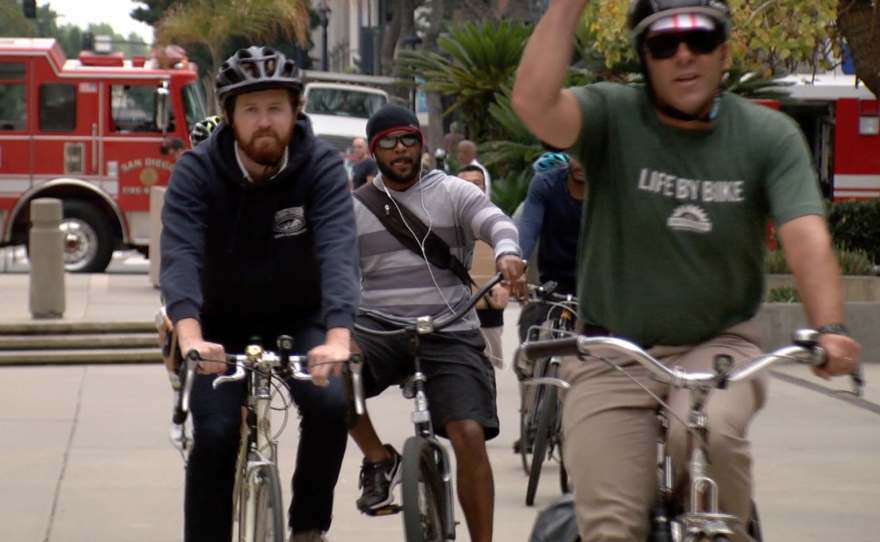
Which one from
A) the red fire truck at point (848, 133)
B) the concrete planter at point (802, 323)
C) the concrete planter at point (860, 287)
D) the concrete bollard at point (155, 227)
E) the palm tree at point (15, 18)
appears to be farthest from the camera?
the palm tree at point (15, 18)

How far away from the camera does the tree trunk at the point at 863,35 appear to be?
41.9ft

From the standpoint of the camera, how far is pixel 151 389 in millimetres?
11625

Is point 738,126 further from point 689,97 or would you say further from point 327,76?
point 327,76

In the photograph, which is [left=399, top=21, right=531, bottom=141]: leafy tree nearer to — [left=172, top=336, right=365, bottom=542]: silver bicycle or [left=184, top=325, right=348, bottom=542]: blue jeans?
[left=184, top=325, right=348, bottom=542]: blue jeans

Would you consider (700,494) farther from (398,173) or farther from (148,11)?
(148,11)

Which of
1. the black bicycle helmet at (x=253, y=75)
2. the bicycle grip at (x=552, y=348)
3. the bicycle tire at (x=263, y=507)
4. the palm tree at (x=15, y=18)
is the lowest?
the bicycle tire at (x=263, y=507)

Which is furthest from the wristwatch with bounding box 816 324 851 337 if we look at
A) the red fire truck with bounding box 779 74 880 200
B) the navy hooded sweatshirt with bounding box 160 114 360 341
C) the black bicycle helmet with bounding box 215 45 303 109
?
the red fire truck with bounding box 779 74 880 200

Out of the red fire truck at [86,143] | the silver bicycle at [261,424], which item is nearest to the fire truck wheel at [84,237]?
the red fire truck at [86,143]

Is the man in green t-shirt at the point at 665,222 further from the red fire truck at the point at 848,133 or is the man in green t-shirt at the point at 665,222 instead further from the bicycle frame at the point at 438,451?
the red fire truck at the point at 848,133

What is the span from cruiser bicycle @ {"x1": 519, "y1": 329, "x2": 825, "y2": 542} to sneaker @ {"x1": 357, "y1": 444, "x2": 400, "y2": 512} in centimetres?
245

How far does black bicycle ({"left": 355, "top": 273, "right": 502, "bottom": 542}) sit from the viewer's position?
5.26 metres

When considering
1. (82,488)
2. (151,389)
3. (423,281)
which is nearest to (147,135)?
(151,389)

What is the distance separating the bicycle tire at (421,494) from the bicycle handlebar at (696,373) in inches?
74.9

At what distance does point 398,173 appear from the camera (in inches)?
242
